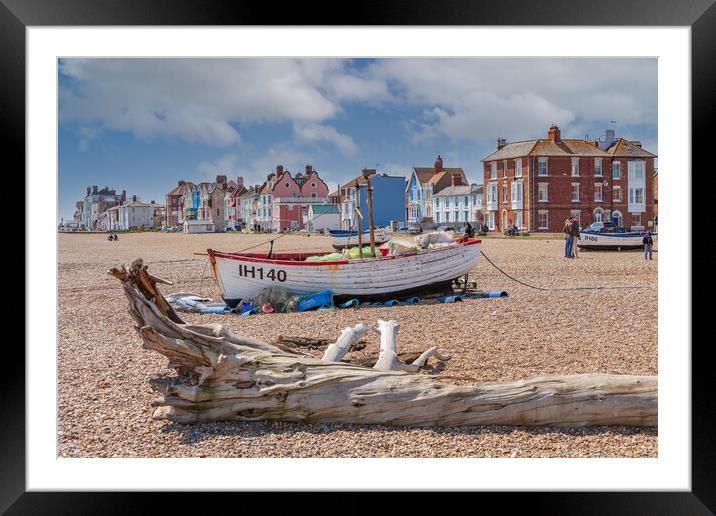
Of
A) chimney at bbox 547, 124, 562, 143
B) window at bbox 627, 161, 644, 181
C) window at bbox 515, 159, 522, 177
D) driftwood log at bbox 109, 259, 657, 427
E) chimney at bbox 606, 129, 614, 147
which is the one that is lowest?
driftwood log at bbox 109, 259, 657, 427

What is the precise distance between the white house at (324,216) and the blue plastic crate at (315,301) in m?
2.95

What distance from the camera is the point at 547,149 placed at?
12.2 m

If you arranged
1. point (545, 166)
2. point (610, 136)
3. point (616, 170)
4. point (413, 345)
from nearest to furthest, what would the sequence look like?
point (413, 345), point (610, 136), point (616, 170), point (545, 166)

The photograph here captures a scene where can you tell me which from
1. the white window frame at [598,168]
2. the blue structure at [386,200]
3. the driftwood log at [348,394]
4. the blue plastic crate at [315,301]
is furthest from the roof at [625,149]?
the driftwood log at [348,394]

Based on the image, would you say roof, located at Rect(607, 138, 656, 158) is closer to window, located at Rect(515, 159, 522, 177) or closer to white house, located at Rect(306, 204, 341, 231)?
window, located at Rect(515, 159, 522, 177)

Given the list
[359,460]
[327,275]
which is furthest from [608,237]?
[359,460]

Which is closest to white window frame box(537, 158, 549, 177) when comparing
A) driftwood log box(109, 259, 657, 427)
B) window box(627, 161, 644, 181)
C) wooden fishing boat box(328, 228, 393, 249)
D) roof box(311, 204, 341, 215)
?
window box(627, 161, 644, 181)

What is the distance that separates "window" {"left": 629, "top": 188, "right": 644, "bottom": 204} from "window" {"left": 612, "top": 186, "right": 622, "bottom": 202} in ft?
1.13

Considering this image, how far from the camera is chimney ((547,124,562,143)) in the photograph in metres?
10.6

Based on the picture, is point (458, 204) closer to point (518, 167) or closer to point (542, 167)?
point (518, 167)

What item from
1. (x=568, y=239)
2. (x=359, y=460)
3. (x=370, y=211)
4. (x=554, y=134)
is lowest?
(x=359, y=460)

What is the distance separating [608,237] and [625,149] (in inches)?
73.0

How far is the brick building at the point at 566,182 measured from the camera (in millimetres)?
10945

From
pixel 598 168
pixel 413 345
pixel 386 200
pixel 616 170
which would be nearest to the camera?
pixel 413 345
